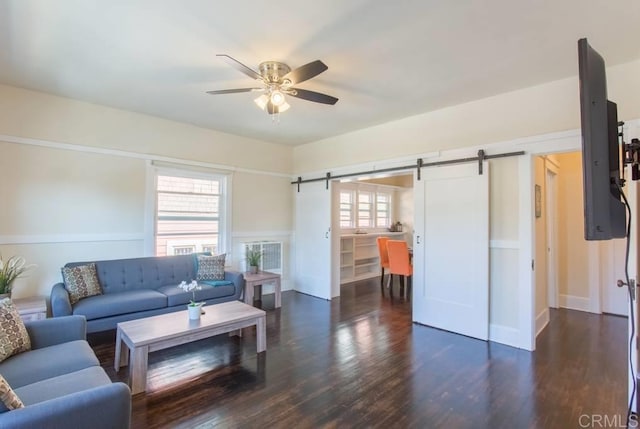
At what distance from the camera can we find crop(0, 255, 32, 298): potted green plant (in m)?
3.15

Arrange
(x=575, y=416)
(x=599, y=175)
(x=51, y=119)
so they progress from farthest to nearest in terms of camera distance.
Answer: (x=51, y=119)
(x=575, y=416)
(x=599, y=175)

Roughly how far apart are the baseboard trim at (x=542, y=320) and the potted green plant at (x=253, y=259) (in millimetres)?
3950

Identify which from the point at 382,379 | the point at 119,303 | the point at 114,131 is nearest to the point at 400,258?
the point at 382,379

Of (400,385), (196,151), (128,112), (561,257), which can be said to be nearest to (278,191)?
(196,151)

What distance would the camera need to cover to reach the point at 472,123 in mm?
3773

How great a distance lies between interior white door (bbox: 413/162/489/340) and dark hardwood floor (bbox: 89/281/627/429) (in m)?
0.25

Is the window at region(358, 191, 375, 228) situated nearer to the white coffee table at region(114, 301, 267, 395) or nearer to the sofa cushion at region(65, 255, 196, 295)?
the sofa cushion at region(65, 255, 196, 295)

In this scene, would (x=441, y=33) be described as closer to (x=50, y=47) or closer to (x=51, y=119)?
(x=50, y=47)

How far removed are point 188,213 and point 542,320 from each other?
16.8ft

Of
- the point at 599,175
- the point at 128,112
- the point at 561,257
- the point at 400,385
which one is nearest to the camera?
the point at 599,175

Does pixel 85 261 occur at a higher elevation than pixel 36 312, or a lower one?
higher

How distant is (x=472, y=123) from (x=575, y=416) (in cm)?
298

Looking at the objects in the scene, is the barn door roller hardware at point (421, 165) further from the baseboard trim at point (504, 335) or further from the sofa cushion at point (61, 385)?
the sofa cushion at point (61, 385)

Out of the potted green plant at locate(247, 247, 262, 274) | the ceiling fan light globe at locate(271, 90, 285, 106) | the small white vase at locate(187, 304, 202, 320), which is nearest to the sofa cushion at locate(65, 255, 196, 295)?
the potted green plant at locate(247, 247, 262, 274)
